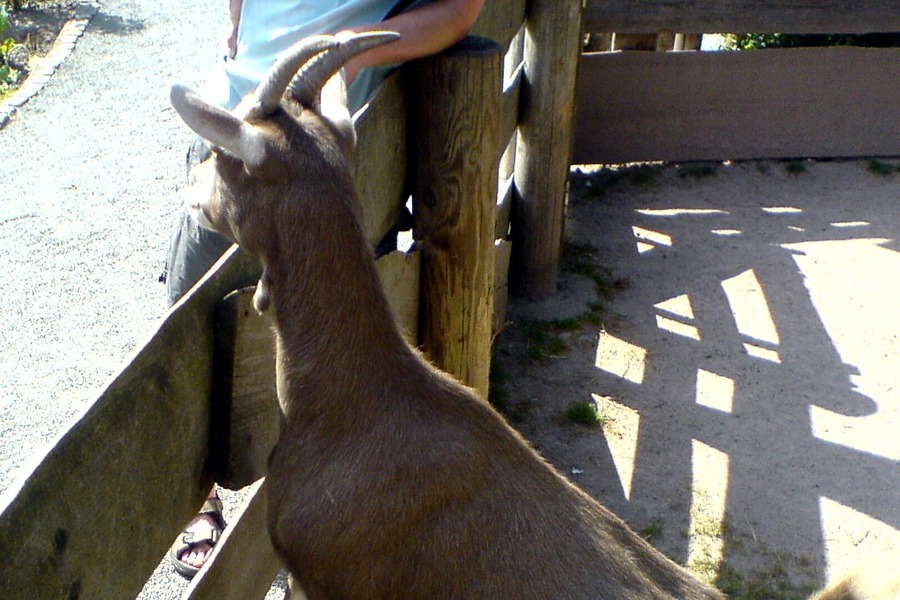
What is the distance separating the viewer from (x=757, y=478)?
470 cm

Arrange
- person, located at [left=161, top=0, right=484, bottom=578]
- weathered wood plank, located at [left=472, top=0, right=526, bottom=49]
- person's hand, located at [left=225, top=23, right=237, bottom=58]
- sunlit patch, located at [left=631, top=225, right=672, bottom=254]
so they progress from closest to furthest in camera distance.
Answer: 1. person, located at [left=161, top=0, right=484, bottom=578]
2. person's hand, located at [left=225, top=23, right=237, bottom=58]
3. weathered wood plank, located at [left=472, top=0, right=526, bottom=49]
4. sunlit patch, located at [left=631, top=225, right=672, bottom=254]

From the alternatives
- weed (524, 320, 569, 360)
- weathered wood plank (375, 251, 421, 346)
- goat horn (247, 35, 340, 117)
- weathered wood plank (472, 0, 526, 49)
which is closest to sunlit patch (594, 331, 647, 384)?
weed (524, 320, 569, 360)

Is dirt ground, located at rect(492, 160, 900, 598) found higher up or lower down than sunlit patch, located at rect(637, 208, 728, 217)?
lower down

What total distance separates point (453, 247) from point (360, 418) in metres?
1.22

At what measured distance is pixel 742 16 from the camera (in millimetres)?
7270

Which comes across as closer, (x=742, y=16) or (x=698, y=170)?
(x=742, y=16)

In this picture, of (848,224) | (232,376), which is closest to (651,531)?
(232,376)

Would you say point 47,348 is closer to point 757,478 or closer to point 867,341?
point 757,478

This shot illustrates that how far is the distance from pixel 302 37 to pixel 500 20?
Result: 1848 mm

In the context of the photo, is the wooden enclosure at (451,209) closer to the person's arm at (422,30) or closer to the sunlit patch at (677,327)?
the person's arm at (422,30)

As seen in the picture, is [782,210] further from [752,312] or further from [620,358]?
[620,358]

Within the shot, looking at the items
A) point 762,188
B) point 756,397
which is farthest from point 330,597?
point 762,188

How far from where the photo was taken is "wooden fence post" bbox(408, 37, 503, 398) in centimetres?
330

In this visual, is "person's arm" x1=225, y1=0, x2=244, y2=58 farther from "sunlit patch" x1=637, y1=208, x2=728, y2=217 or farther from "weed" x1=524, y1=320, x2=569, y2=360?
"sunlit patch" x1=637, y1=208, x2=728, y2=217
